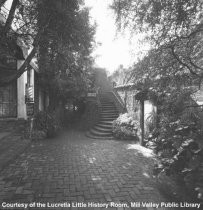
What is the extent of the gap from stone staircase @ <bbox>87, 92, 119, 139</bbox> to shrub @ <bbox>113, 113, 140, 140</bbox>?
0.50 m

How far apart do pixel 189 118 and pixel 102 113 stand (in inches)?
333

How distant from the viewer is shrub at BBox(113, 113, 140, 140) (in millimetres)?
8336

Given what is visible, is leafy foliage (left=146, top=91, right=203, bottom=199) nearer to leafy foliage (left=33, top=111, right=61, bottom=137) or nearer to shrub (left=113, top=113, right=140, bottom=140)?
shrub (left=113, top=113, right=140, bottom=140)

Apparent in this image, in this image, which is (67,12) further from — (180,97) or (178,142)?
(178,142)

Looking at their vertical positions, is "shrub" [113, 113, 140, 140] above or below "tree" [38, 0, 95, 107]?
below

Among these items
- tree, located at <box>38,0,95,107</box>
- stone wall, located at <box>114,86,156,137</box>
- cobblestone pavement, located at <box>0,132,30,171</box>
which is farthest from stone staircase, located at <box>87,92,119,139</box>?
tree, located at <box>38,0,95,107</box>

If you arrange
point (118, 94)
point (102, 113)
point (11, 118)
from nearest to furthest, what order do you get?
point (11, 118)
point (102, 113)
point (118, 94)

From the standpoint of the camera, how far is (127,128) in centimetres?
870

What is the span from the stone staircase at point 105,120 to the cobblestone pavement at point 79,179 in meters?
2.93

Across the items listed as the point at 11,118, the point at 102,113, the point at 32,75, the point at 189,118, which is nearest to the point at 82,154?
the point at 189,118

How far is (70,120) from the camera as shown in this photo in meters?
14.1

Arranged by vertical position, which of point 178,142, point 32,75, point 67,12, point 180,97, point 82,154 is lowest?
point 82,154

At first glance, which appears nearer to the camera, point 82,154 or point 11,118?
point 82,154

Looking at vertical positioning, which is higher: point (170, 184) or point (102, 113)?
point (102, 113)
